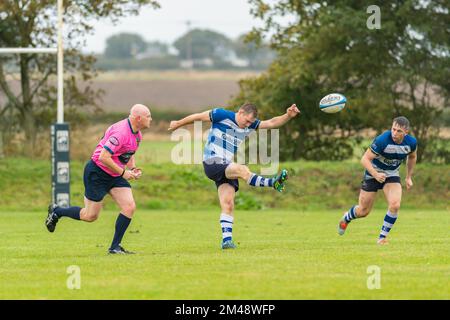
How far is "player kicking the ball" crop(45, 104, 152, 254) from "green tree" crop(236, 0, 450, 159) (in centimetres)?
1882

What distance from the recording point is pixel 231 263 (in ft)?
41.0

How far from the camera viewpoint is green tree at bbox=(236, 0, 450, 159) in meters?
32.5

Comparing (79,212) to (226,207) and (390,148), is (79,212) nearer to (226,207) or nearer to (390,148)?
(226,207)

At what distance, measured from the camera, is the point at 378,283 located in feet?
34.7

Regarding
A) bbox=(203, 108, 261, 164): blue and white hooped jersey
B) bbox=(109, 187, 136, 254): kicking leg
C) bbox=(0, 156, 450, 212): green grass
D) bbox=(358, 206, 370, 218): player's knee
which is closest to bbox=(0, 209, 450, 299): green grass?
bbox=(109, 187, 136, 254): kicking leg

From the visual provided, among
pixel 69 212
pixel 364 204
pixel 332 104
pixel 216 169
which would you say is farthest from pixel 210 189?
pixel 216 169

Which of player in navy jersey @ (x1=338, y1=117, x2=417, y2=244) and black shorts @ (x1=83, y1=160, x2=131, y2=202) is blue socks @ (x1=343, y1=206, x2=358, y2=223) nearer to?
player in navy jersey @ (x1=338, y1=117, x2=417, y2=244)

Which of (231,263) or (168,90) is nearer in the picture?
(231,263)

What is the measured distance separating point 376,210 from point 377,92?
6308 mm

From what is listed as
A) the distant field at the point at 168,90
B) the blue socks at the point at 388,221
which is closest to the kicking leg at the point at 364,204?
the blue socks at the point at 388,221

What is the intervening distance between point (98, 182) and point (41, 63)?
20.7 m

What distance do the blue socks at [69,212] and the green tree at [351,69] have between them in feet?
60.0
